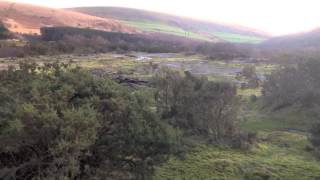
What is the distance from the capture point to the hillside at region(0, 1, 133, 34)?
13538 cm

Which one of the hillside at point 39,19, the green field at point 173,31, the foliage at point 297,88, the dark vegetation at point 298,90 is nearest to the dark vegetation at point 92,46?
the hillside at point 39,19

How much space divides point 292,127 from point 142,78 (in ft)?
75.2

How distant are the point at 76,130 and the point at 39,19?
13265cm

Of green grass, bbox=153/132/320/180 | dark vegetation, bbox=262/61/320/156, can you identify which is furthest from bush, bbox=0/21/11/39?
green grass, bbox=153/132/320/180

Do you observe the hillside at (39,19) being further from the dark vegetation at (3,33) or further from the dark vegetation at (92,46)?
the dark vegetation at (3,33)

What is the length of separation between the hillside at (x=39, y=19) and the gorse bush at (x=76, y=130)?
111m

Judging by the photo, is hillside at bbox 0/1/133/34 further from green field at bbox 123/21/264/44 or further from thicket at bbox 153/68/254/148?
thicket at bbox 153/68/254/148

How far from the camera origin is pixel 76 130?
1805 cm

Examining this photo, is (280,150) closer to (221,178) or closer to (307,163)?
(307,163)

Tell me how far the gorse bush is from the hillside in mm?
110693

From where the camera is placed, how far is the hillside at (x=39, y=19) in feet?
444

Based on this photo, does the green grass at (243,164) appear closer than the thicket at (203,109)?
Yes

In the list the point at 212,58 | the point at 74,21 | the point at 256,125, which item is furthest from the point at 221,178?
the point at 74,21

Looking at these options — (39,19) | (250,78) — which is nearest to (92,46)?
(250,78)
